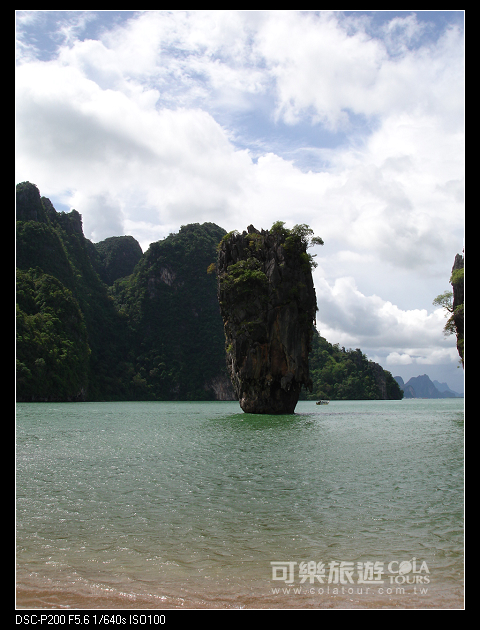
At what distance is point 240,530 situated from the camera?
780cm

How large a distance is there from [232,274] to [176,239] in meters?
96.4

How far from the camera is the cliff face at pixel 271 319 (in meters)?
36.7

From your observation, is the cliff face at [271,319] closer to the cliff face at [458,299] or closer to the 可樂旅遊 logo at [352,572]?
the cliff face at [458,299]

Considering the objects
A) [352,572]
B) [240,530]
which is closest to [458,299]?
[240,530]

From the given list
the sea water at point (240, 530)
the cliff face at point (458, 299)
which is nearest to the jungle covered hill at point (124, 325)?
the cliff face at point (458, 299)

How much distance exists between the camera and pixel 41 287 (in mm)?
79500

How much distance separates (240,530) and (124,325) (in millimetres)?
116503

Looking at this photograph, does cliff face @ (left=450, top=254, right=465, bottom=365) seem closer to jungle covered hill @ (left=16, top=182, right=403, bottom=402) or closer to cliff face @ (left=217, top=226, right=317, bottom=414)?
cliff face @ (left=217, top=226, right=317, bottom=414)

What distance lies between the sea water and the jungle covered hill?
201 ft

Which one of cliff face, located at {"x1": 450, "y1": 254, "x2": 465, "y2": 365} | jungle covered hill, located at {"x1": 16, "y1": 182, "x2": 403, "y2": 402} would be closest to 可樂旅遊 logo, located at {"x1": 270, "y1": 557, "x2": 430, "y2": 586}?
cliff face, located at {"x1": 450, "y1": 254, "x2": 465, "y2": 365}

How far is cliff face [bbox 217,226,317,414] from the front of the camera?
1443 inches

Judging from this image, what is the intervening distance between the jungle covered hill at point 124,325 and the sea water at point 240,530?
61318 mm

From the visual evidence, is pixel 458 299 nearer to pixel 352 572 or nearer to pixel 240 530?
pixel 240 530
